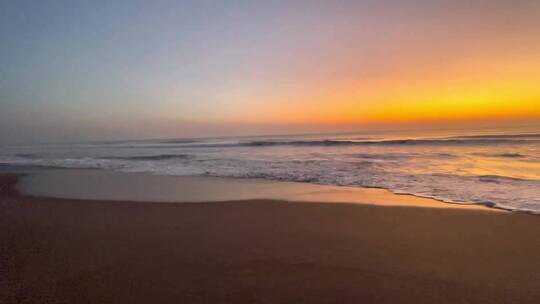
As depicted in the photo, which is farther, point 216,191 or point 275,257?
point 216,191

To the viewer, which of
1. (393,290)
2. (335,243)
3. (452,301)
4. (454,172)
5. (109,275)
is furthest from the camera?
(454,172)

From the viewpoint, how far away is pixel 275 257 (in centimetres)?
373

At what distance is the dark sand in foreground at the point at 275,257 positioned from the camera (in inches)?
115

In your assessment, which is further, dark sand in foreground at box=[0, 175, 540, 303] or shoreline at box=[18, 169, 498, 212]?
shoreline at box=[18, 169, 498, 212]

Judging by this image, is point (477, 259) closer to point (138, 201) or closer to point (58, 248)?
point (58, 248)

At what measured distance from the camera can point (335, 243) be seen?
13.7ft

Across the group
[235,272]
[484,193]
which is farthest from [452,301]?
[484,193]

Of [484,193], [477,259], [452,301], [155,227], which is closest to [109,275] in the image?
[155,227]

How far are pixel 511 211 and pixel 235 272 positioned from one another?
16.8ft

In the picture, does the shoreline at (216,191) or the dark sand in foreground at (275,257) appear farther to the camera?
the shoreline at (216,191)

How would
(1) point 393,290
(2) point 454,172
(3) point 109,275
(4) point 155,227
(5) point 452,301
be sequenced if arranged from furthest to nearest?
(2) point 454,172
(4) point 155,227
(3) point 109,275
(1) point 393,290
(5) point 452,301

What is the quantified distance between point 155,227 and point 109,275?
70.6 inches

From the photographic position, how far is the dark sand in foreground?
2922 millimetres

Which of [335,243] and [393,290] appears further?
[335,243]
